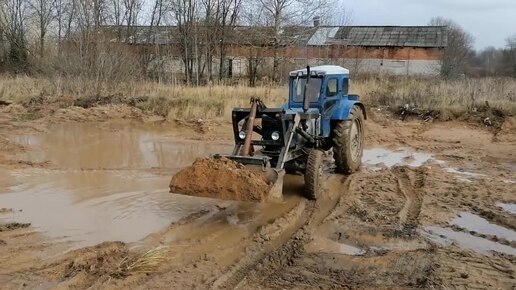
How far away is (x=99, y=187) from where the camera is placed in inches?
323

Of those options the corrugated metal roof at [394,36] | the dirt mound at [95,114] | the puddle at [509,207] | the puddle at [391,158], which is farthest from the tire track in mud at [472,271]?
the corrugated metal roof at [394,36]

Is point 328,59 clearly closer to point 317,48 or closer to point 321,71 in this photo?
point 317,48

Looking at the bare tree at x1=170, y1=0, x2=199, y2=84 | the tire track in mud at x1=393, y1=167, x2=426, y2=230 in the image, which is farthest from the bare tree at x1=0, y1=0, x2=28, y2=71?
the tire track in mud at x1=393, y1=167, x2=426, y2=230

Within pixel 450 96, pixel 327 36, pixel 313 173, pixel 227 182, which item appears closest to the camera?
pixel 227 182

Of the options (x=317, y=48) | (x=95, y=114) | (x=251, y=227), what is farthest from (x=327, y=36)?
(x=251, y=227)

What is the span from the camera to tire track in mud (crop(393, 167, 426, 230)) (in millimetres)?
6695

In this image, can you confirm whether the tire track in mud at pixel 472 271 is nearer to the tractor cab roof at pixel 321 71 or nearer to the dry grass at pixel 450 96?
the tractor cab roof at pixel 321 71

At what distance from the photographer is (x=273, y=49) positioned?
28.6 meters

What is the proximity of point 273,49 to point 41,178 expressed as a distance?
21275mm

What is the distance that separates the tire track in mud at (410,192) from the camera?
670 centimetres

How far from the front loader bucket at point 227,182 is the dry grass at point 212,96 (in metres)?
9.96

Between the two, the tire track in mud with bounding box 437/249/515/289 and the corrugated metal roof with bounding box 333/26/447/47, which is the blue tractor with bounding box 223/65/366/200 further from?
the corrugated metal roof with bounding box 333/26/447/47

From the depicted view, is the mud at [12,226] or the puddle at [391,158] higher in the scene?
the puddle at [391,158]

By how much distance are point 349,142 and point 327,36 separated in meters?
29.3
